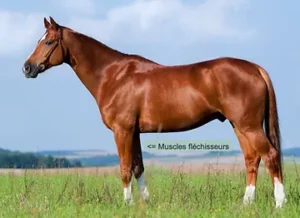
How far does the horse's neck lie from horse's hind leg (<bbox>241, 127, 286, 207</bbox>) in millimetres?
2558

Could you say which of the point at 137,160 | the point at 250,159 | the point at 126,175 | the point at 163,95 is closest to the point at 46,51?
the point at 163,95

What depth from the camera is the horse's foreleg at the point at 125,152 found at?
10039 millimetres

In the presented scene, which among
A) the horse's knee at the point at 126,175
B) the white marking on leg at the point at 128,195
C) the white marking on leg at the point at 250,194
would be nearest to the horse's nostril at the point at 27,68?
the horse's knee at the point at 126,175

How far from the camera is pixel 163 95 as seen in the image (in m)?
10.2

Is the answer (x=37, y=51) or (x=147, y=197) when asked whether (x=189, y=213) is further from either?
(x=37, y=51)

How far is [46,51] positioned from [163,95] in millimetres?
2076

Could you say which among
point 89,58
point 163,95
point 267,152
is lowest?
point 267,152

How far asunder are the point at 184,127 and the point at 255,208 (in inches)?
77.6

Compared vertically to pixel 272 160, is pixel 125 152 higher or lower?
higher

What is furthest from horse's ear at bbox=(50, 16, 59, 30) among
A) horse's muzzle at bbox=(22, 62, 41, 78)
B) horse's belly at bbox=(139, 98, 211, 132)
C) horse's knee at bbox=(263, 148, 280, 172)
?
horse's knee at bbox=(263, 148, 280, 172)

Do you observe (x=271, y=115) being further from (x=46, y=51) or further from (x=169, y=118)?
(x=46, y=51)

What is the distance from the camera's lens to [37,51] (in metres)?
10.8


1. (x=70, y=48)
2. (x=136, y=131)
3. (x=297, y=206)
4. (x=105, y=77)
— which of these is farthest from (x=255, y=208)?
(x=70, y=48)

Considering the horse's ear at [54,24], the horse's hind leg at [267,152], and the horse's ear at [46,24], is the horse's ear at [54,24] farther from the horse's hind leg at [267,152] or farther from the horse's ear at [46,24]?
the horse's hind leg at [267,152]
